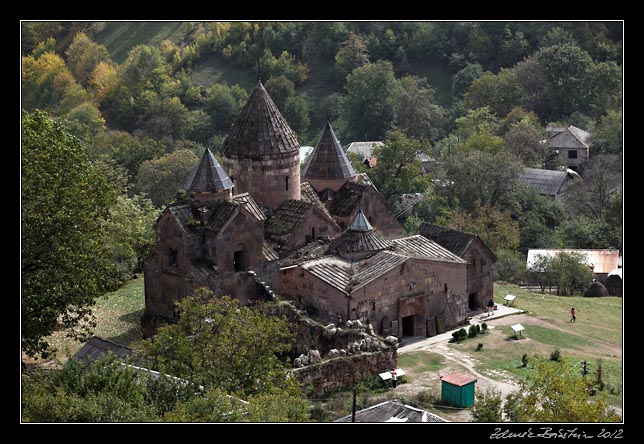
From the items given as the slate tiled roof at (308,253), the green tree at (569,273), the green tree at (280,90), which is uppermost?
the green tree at (280,90)

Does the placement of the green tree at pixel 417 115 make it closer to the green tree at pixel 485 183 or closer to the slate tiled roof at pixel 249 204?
the green tree at pixel 485 183

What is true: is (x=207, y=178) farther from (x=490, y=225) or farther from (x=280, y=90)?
(x=280, y=90)

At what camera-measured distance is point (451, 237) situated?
150ft

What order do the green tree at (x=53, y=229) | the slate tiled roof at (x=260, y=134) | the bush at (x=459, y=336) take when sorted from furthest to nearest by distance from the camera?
the slate tiled roof at (x=260, y=134)
the bush at (x=459, y=336)
the green tree at (x=53, y=229)

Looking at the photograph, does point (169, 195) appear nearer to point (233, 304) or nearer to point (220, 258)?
point (220, 258)

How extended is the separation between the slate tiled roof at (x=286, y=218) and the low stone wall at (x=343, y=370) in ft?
24.3

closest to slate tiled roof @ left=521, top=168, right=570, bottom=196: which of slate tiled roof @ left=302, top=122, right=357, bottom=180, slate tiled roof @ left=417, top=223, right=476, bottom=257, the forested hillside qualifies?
the forested hillside

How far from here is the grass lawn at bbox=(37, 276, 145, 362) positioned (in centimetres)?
4109

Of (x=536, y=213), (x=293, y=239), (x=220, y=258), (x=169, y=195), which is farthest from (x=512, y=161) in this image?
(x=220, y=258)

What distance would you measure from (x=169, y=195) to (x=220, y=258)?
25647mm

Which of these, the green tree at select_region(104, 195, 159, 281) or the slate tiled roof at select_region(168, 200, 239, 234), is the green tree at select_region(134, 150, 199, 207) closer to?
the green tree at select_region(104, 195, 159, 281)

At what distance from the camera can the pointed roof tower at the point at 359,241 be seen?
42.2 m

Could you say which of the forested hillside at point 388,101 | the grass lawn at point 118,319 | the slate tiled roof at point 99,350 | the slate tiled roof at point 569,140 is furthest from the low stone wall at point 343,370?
the slate tiled roof at point 569,140

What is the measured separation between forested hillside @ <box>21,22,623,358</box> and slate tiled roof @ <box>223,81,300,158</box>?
9931 mm
